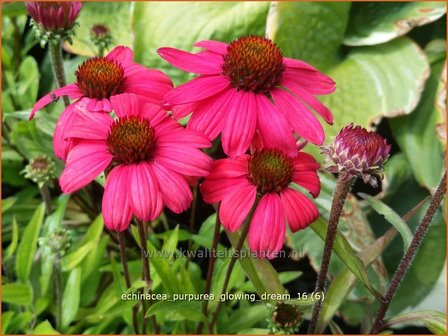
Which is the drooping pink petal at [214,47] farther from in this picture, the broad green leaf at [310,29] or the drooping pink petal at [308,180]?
the broad green leaf at [310,29]

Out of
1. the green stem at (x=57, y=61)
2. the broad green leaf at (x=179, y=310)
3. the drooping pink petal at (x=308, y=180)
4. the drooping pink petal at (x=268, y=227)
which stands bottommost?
the broad green leaf at (x=179, y=310)

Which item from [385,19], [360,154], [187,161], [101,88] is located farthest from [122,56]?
[385,19]

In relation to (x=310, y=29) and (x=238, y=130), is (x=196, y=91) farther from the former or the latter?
(x=310, y=29)

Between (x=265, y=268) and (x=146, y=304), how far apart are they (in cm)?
16

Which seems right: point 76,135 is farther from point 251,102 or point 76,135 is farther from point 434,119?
point 434,119

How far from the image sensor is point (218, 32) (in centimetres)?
117

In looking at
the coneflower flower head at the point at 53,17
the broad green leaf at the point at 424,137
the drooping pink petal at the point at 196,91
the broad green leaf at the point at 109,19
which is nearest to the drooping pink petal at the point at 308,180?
the drooping pink petal at the point at 196,91

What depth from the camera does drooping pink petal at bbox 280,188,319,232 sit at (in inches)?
22.0

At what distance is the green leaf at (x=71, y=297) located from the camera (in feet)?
2.85

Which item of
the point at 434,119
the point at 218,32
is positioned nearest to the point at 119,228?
the point at 218,32

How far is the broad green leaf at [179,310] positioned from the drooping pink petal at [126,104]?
21cm

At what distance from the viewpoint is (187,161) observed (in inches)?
20.8

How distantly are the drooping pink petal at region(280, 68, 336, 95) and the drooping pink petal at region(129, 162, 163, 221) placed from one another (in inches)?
7.0

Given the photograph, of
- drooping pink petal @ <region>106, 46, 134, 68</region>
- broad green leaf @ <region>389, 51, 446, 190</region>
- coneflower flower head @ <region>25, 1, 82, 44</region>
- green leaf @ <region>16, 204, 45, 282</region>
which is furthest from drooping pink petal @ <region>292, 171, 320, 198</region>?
broad green leaf @ <region>389, 51, 446, 190</region>
